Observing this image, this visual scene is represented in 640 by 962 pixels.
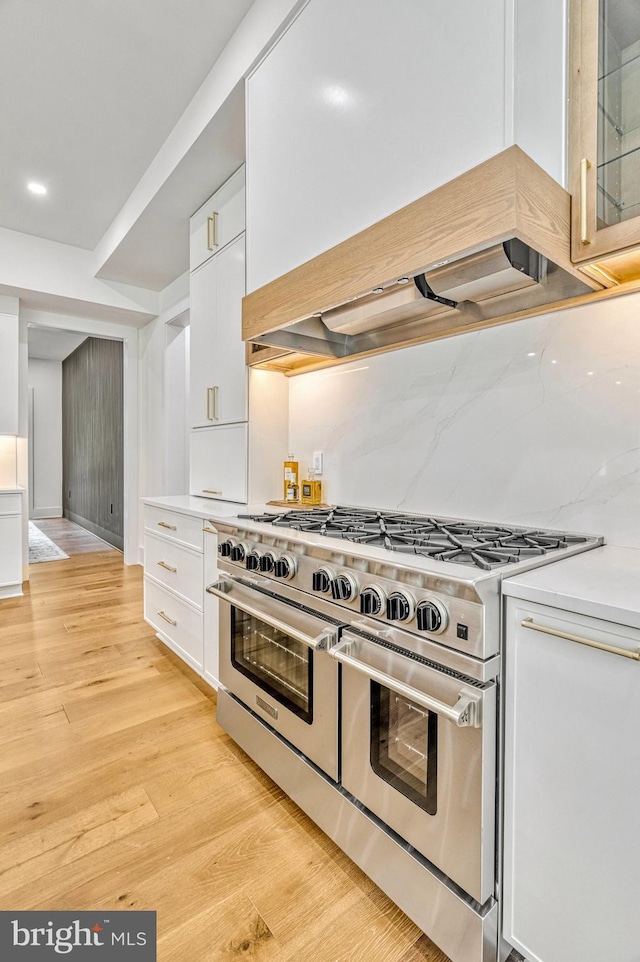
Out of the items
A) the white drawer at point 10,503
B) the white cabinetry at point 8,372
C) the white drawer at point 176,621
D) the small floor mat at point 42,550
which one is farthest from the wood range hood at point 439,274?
the small floor mat at point 42,550

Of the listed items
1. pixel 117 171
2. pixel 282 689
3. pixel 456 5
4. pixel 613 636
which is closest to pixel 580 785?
pixel 613 636

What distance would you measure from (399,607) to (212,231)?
2592 millimetres

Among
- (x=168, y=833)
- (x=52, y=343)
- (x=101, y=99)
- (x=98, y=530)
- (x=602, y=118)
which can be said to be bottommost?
(x=168, y=833)

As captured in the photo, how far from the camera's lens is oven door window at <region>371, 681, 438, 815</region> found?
1.11 m

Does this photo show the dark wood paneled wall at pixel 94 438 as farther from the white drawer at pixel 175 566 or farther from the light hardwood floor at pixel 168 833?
the light hardwood floor at pixel 168 833

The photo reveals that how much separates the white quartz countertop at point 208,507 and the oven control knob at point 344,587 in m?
0.84

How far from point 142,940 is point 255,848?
14.1 inches

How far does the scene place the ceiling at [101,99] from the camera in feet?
6.70

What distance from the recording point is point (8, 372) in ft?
13.4

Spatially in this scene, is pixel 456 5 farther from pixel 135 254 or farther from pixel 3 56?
pixel 135 254

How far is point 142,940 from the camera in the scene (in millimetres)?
1135

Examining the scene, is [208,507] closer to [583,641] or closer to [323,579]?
[323,579]

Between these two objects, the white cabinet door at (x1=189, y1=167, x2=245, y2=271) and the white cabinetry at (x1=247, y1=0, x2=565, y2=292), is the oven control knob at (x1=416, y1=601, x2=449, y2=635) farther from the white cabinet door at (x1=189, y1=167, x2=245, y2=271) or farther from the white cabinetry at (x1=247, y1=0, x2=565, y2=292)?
the white cabinet door at (x1=189, y1=167, x2=245, y2=271)

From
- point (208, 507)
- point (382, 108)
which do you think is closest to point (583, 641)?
point (382, 108)
